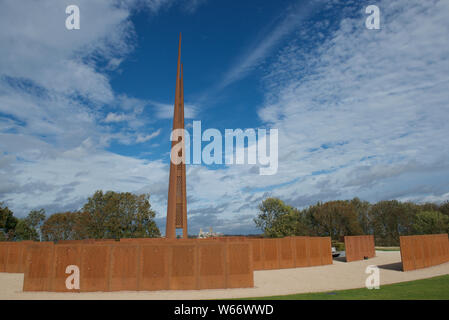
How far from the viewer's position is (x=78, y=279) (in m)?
14.8

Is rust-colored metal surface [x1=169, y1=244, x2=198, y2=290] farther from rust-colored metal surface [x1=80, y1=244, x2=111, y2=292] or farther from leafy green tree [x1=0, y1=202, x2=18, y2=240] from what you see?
leafy green tree [x1=0, y1=202, x2=18, y2=240]

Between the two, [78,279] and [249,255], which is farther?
[249,255]

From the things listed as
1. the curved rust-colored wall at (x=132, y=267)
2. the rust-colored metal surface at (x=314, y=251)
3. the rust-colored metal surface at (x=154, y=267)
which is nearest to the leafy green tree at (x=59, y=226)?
the curved rust-colored wall at (x=132, y=267)

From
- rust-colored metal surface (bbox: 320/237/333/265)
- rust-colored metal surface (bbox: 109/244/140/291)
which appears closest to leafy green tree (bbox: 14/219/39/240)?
rust-colored metal surface (bbox: 109/244/140/291)

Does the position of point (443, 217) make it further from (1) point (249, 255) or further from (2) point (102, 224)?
(2) point (102, 224)

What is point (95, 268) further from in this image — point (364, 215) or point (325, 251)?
point (364, 215)

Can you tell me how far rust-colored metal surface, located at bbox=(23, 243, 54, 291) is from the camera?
15.0m

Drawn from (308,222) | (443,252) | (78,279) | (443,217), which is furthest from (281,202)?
(78,279)

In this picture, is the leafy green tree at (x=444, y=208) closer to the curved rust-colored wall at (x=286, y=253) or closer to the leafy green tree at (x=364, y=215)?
the leafy green tree at (x=364, y=215)

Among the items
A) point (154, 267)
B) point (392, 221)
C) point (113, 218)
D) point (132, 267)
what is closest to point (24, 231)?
point (113, 218)

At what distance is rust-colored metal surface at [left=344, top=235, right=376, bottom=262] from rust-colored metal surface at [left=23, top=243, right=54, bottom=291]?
26170 mm

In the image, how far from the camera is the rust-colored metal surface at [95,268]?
1484 centimetres

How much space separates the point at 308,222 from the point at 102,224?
4600cm
